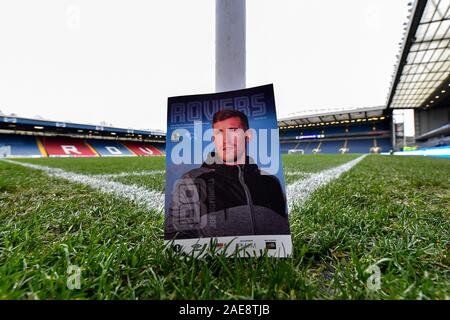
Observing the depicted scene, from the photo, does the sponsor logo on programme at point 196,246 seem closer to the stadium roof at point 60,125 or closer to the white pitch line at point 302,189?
the white pitch line at point 302,189

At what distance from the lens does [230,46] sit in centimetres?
75

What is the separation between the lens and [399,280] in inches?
17.5

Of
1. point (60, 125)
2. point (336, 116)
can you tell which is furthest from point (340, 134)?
point (60, 125)

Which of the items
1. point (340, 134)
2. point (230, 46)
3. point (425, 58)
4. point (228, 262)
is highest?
point (425, 58)

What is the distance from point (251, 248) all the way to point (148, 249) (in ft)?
0.94

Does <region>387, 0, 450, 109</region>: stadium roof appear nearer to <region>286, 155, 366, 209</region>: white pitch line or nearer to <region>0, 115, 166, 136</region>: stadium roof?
<region>286, 155, 366, 209</region>: white pitch line

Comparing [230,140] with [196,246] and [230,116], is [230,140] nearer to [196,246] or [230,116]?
[230,116]

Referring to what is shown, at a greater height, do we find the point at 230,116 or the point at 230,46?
the point at 230,46

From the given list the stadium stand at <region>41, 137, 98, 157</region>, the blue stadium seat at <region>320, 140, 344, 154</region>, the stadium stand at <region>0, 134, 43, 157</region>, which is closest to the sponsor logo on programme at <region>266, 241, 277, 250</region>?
the stadium stand at <region>41, 137, 98, 157</region>

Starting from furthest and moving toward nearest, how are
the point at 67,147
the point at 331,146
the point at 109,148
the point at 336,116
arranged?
the point at 331,146 < the point at 336,116 < the point at 109,148 < the point at 67,147

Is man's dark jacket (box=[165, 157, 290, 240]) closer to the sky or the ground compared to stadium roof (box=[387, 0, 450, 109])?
closer to the ground

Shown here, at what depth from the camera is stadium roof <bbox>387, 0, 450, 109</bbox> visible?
8.54 m

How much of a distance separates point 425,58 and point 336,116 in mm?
14498

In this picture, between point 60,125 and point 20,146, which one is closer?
point 60,125
